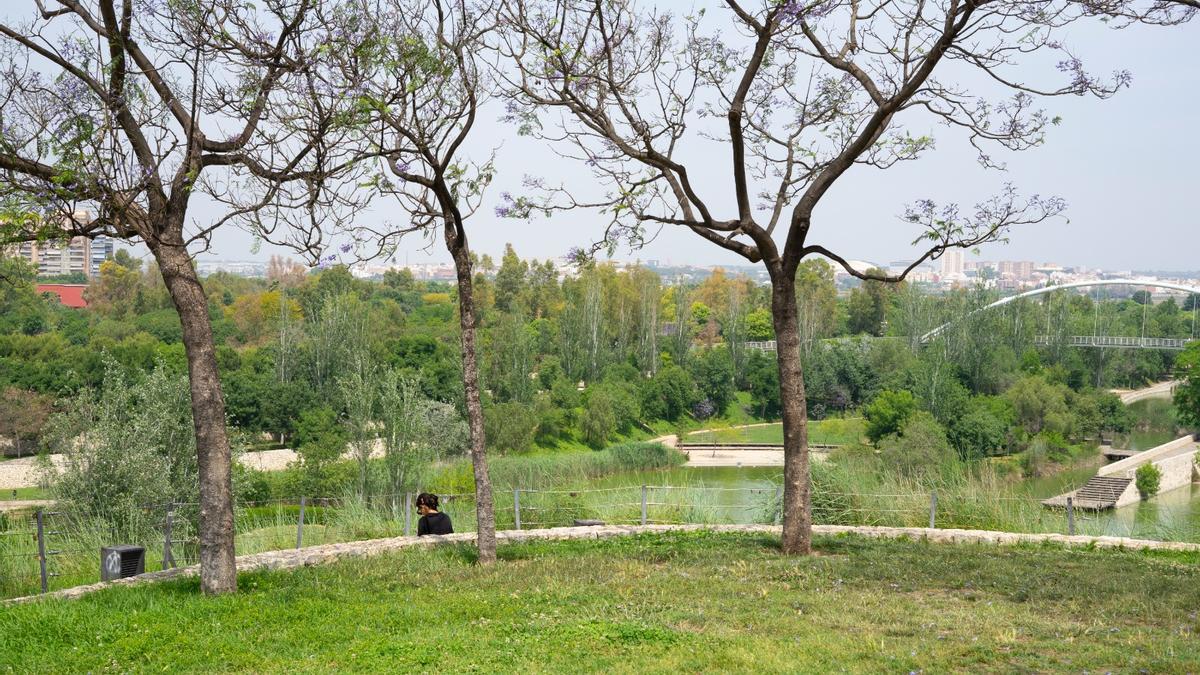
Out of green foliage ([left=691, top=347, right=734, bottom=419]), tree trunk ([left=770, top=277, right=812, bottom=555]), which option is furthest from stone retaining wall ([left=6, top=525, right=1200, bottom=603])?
green foliage ([left=691, top=347, right=734, bottom=419])

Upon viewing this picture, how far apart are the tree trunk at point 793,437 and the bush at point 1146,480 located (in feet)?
114

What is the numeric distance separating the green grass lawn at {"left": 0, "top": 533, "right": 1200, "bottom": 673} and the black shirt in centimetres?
146

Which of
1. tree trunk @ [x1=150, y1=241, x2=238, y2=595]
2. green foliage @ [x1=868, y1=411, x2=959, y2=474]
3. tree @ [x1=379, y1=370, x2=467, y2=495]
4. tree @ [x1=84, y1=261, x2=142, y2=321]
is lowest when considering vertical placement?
green foliage @ [x1=868, y1=411, x2=959, y2=474]

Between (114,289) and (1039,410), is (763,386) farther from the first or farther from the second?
(114,289)

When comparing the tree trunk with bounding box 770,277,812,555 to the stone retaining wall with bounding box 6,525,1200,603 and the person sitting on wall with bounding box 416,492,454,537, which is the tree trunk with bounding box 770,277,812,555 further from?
the person sitting on wall with bounding box 416,492,454,537

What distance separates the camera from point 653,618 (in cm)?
668

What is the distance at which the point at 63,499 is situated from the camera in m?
19.2

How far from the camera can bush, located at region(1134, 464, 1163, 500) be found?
39.3m

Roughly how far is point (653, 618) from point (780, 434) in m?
46.5

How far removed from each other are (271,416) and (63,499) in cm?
2400

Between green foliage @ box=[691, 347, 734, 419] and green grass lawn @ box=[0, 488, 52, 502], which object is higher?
green foliage @ box=[691, 347, 734, 419]

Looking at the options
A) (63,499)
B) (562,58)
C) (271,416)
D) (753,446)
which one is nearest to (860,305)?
(753,446)

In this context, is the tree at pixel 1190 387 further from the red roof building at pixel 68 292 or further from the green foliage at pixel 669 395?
the red roof building at pixel 68 292

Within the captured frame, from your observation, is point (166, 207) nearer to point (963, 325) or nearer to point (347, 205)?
point (347, 205)
